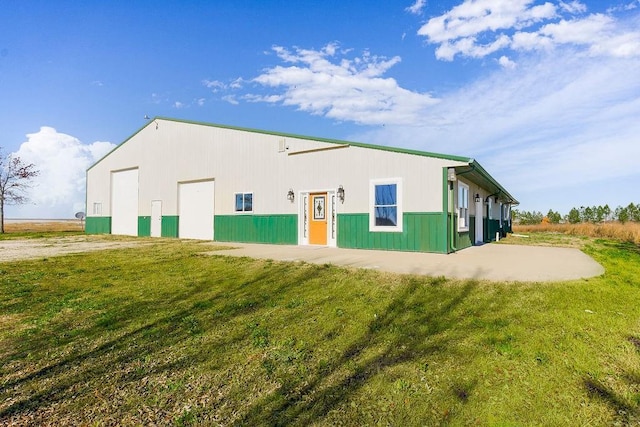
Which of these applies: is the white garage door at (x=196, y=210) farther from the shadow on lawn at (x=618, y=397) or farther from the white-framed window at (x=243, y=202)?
the shadow on lawn at (x=618, y=397)

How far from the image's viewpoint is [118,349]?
358 cm

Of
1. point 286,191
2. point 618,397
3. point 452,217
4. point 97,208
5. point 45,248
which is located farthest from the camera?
point 97,208

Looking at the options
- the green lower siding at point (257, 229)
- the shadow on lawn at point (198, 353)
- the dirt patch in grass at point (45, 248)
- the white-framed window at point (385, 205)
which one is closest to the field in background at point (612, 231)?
the white-framed window at point (385, 205)

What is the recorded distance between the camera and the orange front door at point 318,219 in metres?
12.7

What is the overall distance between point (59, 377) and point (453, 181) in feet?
33.3

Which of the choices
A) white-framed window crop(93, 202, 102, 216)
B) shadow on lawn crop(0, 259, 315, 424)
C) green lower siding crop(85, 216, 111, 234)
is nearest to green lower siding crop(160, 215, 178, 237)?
green lower siding crop(85, 216, 111, 234)

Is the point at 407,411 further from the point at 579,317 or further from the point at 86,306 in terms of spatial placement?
the point at 86,306

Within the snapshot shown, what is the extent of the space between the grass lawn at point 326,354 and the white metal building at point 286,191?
5.18 metres

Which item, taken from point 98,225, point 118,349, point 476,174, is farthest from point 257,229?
point 98,225

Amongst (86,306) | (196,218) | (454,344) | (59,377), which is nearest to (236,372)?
(59,377)

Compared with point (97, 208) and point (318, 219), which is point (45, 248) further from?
point (318, 219)

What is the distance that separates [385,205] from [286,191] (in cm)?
421

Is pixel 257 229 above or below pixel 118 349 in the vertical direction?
above

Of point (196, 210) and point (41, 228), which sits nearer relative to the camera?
point (196, 210)
